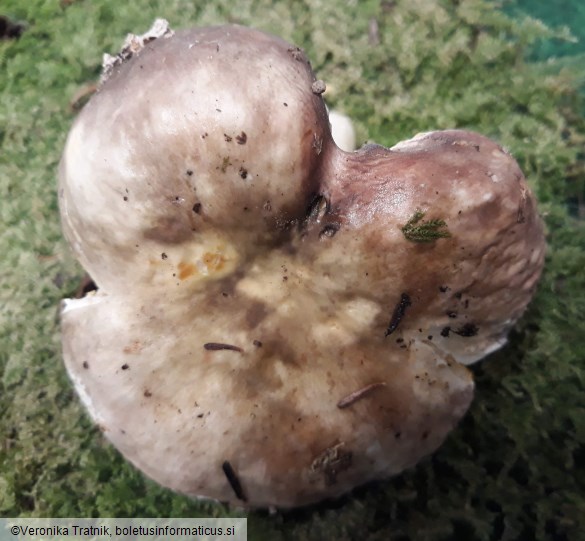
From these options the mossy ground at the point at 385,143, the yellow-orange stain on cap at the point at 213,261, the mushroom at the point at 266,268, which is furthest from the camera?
the mossy ground at the point at 385,143

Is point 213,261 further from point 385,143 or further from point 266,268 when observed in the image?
point 385,143

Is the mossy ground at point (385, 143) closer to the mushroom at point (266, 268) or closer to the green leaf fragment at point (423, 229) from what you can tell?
the mushroom at point (266, 268)

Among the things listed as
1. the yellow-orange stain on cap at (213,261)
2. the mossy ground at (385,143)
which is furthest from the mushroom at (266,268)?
the mossy ground at (385,143)

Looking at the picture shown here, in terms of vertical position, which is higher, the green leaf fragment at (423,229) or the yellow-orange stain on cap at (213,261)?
the green leaf fragment at (423,229)

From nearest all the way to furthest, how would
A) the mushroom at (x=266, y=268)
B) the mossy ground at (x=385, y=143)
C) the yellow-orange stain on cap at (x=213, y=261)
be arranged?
the mushroom at (x=266, y=268) < the yellow-orange stain on cap at (x=213, y=261) < the mossy ground at (x=385, y=143)

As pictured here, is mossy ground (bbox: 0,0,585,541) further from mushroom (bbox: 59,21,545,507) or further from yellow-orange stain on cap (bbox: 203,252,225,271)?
yellow-orange stain on cap (bbox: 203,252,225,271)

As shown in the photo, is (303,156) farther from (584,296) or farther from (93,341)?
(584,296)
